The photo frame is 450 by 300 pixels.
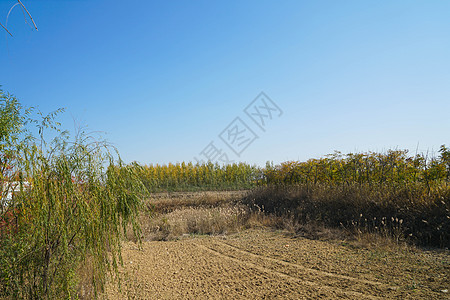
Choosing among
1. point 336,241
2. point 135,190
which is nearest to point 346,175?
point 336,241

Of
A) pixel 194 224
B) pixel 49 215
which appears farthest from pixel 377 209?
pixel 49 215

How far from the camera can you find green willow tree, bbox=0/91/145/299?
3.41 meters

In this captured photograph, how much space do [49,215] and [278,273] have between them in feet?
12.6

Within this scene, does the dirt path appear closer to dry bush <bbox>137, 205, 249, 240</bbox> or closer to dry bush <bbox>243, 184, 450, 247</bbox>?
dry bush <bbox>243, 184, 450, 247</bbox>

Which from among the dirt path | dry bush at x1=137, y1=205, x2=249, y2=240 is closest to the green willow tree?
the dirt path

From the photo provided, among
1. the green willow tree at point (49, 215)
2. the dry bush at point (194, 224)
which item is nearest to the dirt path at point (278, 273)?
the green willow tree at point (49, 215)

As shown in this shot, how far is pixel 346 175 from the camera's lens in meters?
10.2

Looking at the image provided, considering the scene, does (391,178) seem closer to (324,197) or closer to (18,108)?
(324,197)

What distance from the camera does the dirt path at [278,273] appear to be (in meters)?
4.36

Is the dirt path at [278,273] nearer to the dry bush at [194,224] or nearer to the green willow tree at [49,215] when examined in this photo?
the green willow tree at [49,215]

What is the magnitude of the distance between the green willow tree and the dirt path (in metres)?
1.12

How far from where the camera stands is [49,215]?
11.1 ft

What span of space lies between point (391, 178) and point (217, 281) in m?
6.94

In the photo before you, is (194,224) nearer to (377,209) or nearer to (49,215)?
(377,209)
